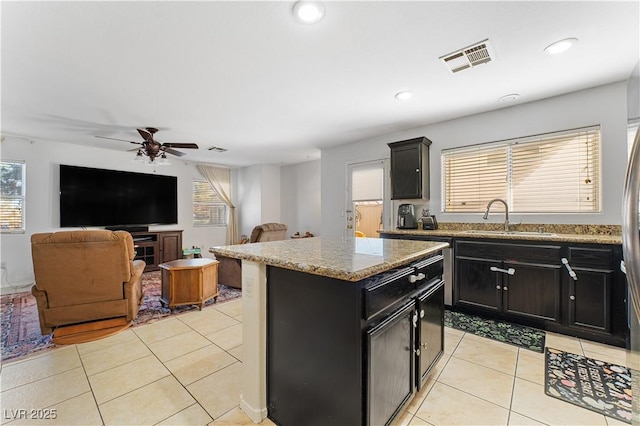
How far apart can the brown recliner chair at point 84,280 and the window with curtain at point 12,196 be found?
3066 millimetres

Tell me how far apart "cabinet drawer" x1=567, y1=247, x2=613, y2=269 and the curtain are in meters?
6.91

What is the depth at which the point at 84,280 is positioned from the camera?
2633mm

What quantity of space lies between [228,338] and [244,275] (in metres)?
1.37

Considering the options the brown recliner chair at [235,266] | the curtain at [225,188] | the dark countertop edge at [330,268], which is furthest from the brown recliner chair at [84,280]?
the curtain at [225,188]

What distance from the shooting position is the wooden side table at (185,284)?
324 cm

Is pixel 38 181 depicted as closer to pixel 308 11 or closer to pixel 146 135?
pixel 146 135

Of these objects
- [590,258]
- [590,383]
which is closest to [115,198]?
[590,383]

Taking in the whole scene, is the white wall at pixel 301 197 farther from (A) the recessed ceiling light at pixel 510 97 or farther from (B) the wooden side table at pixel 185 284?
(A) the recessed ceiling light at pixel 510 97

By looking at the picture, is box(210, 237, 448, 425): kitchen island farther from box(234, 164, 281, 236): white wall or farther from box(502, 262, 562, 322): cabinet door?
box(234, 164, 281, 236): white wall

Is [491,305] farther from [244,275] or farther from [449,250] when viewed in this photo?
[244,275]

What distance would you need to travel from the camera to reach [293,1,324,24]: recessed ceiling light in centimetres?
167

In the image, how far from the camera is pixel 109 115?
3.49m

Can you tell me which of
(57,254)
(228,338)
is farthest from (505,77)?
(57,254)

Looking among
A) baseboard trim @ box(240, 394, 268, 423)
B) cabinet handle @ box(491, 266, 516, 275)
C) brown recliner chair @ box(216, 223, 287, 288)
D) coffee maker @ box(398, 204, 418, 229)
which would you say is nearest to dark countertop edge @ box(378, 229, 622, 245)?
cabinet handle @ box(491, 266, 516, 275)
